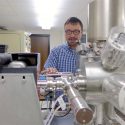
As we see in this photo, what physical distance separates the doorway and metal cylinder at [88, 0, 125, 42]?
6.70m

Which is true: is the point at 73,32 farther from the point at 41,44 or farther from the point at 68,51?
the point at 41,44

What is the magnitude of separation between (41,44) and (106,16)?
6.91m

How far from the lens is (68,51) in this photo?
1.62 metres

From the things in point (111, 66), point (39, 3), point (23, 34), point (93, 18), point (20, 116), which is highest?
point (39, 3)

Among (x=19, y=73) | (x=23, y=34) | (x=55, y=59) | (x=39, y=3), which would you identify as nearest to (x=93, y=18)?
(x=19, y=73)

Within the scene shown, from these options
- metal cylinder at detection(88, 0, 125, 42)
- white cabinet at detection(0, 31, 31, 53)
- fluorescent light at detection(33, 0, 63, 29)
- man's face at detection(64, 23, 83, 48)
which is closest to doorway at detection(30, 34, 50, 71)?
fluorescent light at detection(33, 0, 63, 29)

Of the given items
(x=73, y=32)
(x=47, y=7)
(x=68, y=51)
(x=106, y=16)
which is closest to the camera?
(x=106, y=16)

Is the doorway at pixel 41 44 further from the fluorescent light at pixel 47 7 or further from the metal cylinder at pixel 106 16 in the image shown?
the metal cylinder at pixel 106 16

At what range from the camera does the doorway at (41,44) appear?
7.36 metres

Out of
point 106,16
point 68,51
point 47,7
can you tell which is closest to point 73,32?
point 68,51

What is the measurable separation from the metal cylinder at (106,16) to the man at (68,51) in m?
0.65

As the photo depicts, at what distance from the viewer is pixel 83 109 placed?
1.08 feet

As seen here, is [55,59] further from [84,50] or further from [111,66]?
[111,66]

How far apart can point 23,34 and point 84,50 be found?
2708 mm
